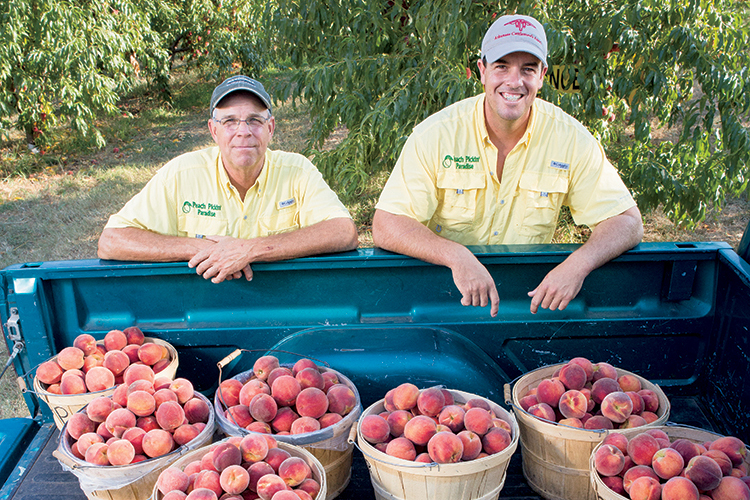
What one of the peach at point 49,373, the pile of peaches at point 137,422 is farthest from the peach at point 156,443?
the peach at point 49,373

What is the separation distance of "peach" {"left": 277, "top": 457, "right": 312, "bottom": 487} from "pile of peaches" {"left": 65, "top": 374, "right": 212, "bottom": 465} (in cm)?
41

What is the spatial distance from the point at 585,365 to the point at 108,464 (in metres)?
1.66

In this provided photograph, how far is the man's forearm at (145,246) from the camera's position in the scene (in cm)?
260

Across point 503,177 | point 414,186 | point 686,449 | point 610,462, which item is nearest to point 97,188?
point 414,186

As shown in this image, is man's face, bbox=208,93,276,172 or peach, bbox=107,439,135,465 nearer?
peach, bbox=107,439,135,465

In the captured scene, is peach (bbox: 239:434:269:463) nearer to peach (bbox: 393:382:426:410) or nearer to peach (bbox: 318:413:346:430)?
peach (bbox: 318:413:346:430)

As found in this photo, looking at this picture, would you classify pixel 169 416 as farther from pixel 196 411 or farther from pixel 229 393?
pixel 229 393

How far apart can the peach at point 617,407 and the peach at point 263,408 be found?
1.10m

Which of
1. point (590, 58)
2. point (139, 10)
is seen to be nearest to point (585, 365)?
point (590, 58)

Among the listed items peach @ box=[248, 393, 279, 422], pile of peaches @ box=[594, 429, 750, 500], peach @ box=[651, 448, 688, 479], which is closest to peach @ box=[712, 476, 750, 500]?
pile of peaches @ box=[594, 429, 750, 500]

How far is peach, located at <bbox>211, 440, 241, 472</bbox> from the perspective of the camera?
178 centimetres

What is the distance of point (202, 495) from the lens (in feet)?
5.49

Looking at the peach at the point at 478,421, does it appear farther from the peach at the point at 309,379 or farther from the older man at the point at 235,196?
the older man at the point at 235,196

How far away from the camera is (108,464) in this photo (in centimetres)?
196
